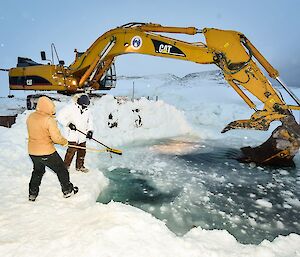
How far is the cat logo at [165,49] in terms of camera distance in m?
7.03

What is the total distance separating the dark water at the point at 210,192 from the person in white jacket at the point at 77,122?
1.00 meters

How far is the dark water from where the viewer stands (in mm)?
4195

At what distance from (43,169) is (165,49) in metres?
4.55

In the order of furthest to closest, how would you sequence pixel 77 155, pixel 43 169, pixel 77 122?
1. pixel 77 155
2. pixel 77 122
3. pixel 43 169

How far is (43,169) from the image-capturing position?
13.9ft

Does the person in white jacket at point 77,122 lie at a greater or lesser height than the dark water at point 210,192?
greater

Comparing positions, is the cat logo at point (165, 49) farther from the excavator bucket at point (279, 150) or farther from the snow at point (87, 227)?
the excavator bucket at point (279, 150)

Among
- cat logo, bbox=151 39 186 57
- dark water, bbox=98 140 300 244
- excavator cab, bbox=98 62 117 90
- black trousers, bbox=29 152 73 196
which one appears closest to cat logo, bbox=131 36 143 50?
cat logo, bbox=151 39 186 57

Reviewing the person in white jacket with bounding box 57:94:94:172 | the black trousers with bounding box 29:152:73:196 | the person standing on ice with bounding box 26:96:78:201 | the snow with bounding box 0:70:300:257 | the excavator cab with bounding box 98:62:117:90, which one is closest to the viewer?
the snow with bounding box 0:70:300:257

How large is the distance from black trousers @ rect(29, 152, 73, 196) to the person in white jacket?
1302 mm

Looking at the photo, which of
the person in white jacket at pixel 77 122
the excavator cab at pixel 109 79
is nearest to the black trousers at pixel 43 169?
the person in white jacket at pixel 77 122

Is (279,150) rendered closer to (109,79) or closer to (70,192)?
(70,192)

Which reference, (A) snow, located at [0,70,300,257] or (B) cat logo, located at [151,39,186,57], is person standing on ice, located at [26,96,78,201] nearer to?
(A) snow, located at [0,70,300,257]

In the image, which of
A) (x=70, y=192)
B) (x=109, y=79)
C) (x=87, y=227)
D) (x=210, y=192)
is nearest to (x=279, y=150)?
(x=210, y=192)
